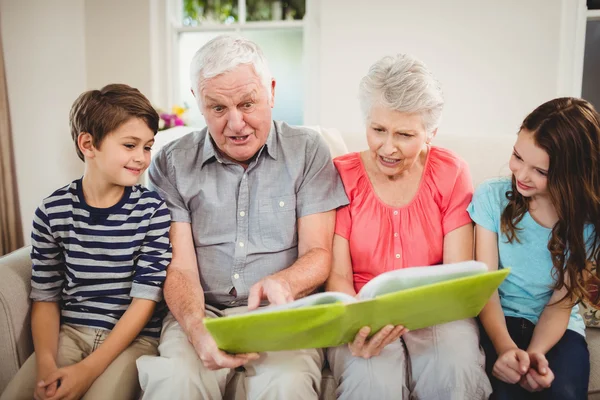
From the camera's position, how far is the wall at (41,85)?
289 centimetres

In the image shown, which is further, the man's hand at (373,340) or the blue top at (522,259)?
the blue top at (522,259)

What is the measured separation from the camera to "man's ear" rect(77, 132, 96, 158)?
1.36 meters

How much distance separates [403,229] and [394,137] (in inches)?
11.1

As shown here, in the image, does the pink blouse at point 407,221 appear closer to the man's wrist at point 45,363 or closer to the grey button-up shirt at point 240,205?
the grey button-up shirt at point 240,205

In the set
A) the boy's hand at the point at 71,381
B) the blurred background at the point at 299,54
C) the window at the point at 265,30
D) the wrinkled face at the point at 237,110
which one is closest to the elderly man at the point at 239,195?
the wrinkled face at the point at 237,110

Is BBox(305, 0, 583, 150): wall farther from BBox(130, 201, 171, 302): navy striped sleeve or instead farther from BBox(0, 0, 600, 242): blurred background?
BBox(130, 201, 171, 302): navy striped sleeve

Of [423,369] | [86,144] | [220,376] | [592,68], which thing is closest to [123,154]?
[86,144]

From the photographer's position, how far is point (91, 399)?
1.19m

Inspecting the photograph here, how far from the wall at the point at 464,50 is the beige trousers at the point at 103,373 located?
1.68 metres

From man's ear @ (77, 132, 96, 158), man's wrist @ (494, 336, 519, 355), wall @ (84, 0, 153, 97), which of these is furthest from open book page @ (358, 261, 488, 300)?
wall @ (84, 0, 153, 97)

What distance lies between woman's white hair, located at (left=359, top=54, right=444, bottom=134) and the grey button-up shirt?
30 centimetres

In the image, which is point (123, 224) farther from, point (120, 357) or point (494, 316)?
point (494, 316)

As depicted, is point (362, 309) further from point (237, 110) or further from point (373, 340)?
point (237, 110)

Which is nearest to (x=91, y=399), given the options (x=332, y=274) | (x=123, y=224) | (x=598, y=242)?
Result: (x=123, y=224)
